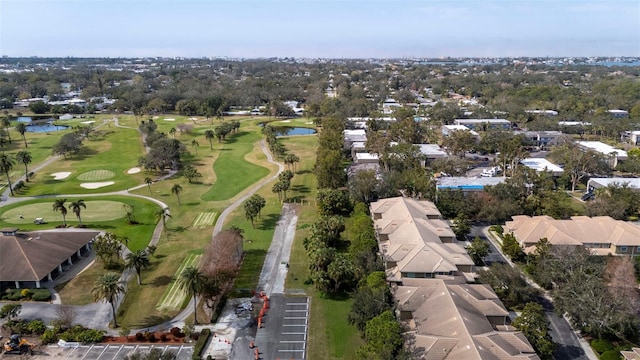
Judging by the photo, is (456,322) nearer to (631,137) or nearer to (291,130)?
(631,137)

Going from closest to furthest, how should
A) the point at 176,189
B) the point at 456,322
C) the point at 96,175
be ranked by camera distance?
the point at 456,322
the point at 176,189
the point at 96,175

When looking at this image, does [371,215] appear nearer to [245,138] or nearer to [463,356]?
[463,356]

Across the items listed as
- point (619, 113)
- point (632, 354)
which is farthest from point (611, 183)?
point (619, 113)

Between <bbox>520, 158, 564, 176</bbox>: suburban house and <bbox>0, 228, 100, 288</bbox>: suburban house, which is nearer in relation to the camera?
<bbox>0, 228, 100, 288</bbox>: suburban house

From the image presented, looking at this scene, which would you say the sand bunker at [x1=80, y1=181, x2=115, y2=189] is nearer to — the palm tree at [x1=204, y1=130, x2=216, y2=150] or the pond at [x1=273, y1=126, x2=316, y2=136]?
the palm tree at [x1=204, y1=130, x2=216, y2=150]

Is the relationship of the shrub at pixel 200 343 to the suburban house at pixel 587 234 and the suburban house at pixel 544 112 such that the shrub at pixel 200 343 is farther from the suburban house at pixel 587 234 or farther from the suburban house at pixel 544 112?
the suburban house at pixel 544 112

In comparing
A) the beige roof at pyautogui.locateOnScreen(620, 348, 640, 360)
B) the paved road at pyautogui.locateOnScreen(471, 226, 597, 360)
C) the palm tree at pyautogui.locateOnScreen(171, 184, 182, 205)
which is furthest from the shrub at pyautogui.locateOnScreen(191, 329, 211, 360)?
the palm tree at pyautogui.locateOnScreen(171, 184, 182, 205)

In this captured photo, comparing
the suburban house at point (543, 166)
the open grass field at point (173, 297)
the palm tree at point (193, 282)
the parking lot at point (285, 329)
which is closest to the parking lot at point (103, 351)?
the palm tree at point (193, 282)
